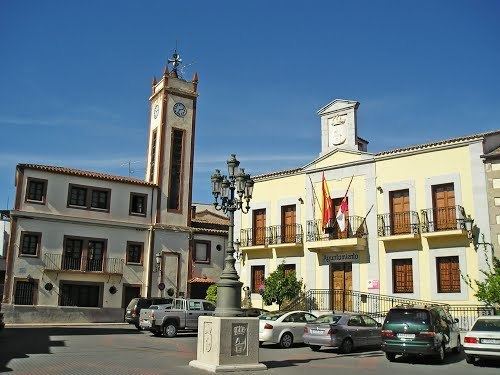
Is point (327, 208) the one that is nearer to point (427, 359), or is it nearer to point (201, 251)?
point (427, 359)

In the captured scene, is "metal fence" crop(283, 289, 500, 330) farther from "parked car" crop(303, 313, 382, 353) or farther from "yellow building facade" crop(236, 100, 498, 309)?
"parked car" crop(303, 313, 382, 353)

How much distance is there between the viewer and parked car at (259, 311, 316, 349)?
1776 centimetres

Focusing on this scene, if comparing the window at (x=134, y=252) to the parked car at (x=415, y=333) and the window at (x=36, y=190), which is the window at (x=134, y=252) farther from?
the parked car at (x=415, y=333)

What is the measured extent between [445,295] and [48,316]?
68.8 ft

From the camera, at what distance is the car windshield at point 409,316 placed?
1433cm

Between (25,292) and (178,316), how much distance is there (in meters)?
12.0

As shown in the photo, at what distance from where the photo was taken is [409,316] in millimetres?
14555

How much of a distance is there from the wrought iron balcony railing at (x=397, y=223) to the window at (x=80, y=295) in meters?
17.4

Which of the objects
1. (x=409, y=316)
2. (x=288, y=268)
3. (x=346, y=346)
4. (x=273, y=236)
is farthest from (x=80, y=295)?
(x=409, y=316)

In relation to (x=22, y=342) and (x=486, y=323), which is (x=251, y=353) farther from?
(x=22, y=342)

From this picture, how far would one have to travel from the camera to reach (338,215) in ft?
79.6

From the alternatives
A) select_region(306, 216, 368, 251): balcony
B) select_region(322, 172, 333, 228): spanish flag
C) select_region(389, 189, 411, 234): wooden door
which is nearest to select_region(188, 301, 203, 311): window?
select_region(306, 216, 368, 251): balcony

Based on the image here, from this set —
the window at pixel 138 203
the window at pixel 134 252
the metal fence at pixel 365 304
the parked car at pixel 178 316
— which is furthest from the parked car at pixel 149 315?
the window at pixel 138 203

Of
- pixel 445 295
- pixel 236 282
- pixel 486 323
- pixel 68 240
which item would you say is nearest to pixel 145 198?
pixel 68 240
